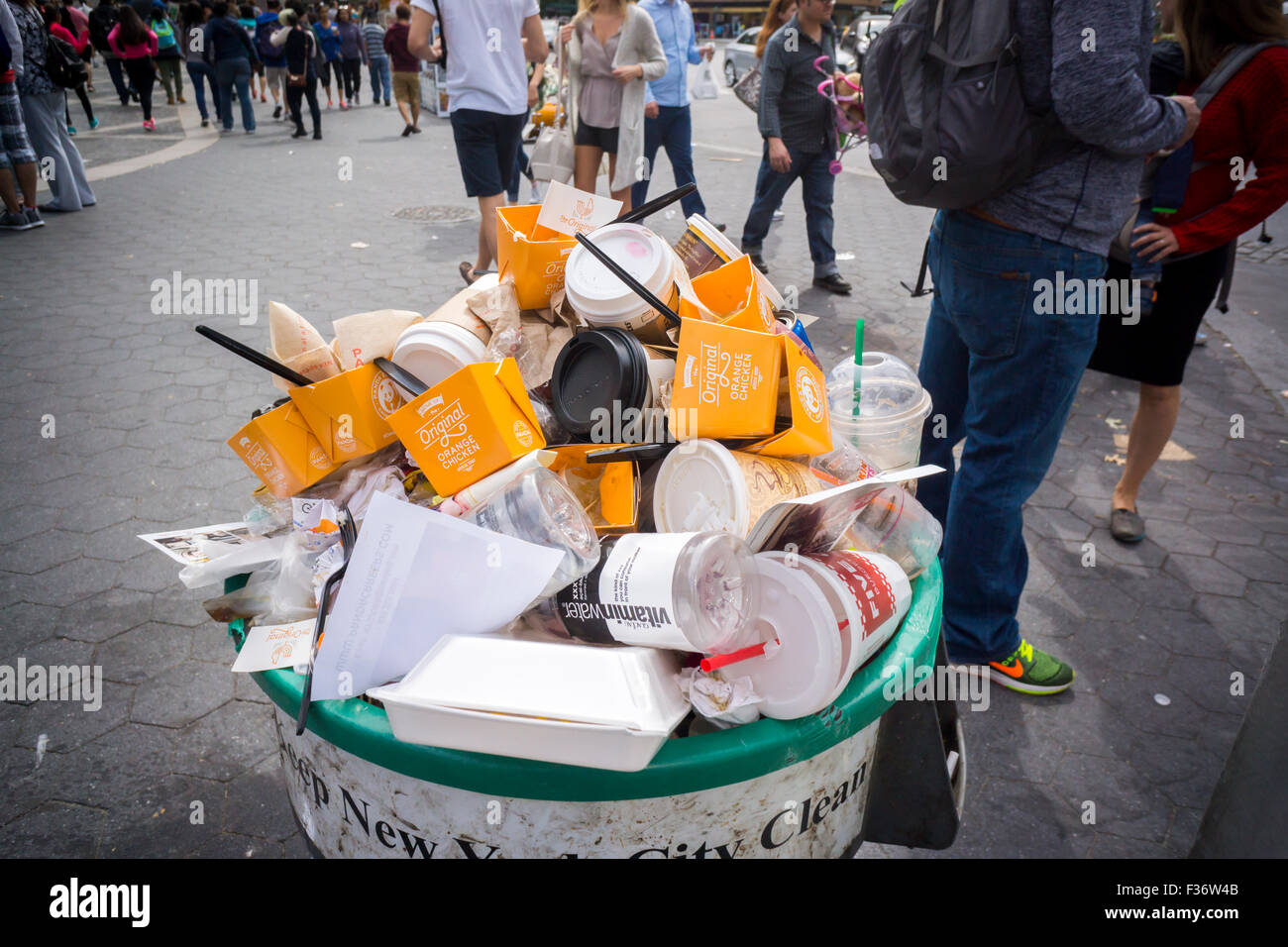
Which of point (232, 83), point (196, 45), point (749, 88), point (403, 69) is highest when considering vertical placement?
point (196, 45)

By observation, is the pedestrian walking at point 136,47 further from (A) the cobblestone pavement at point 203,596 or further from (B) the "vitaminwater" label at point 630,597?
(B) the "vitaminwater" label at point 630,597

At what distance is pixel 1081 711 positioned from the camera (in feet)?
8.69

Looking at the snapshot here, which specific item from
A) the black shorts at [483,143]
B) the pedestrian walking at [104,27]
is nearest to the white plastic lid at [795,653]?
the black shorts at [483,143]

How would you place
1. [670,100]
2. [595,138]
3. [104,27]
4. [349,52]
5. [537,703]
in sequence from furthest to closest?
[349,52] < [104,27] < [670,100] < [595,138] < [537,703]

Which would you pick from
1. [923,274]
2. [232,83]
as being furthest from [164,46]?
[923,274]

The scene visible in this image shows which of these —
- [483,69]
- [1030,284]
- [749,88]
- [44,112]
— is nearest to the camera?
[1030,284]

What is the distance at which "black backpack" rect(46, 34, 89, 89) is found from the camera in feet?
24.6

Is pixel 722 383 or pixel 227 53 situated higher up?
pixel 227 53

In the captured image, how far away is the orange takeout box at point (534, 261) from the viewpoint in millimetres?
1824

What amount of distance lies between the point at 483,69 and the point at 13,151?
500 centimetres

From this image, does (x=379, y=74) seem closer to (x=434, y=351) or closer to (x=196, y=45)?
(x=196, y=45)

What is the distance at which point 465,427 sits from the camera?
4.65 ft
